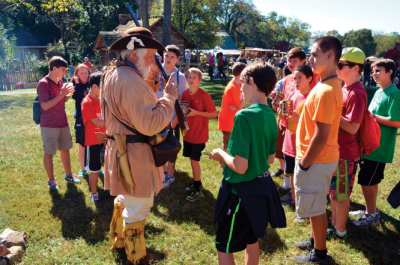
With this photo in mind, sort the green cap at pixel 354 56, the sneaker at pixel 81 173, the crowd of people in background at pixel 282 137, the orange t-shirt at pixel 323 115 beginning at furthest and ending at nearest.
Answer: the sneaker at pixel 81 173, the green cap at pixel 354 56, the orange t-shirt at pixel 323 115, the crowd of people in background at pixel 282 137

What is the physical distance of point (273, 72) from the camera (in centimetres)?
238

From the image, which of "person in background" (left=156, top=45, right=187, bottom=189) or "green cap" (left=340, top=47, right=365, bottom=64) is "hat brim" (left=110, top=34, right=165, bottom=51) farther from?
"green cap" (left=340, top=47, right=365, bottom=64)

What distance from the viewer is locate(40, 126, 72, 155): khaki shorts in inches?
187

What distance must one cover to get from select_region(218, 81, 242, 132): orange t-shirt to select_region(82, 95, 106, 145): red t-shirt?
203cm

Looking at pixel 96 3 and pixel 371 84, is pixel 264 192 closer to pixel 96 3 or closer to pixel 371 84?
pixel 371 84

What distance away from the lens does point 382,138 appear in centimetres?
382

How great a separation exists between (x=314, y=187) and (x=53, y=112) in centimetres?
411

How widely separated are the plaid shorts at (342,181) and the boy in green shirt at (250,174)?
1.12 m

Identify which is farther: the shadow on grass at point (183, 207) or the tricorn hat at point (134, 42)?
the shadow on grass at point (183, 207)

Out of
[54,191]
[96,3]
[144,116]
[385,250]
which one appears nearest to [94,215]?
[54,191]

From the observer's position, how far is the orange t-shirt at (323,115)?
2.52 meters

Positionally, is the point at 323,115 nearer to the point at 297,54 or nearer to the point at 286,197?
the point at 297,54

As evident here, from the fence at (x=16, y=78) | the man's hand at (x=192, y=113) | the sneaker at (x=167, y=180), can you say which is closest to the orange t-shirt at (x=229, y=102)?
the man's hand at (x=192, y=113)

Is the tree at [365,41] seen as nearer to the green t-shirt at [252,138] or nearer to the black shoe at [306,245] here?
the black shoe at [306,245]
